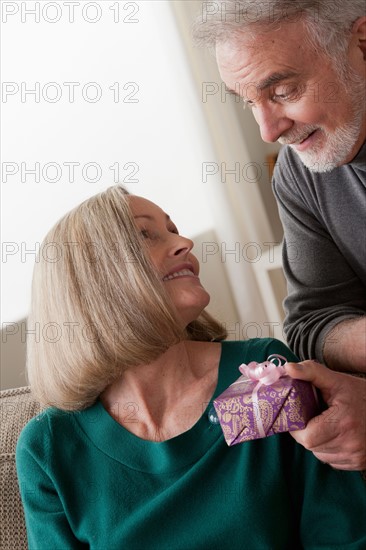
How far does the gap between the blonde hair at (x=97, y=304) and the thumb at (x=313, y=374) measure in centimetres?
25

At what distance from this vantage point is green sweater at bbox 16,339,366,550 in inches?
48.9

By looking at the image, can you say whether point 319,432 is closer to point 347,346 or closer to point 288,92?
point 347,346

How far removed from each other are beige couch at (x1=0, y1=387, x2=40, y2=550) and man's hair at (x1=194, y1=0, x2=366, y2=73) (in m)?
0.83

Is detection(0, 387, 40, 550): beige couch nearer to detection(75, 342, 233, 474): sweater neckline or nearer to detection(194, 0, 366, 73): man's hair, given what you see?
detection(75, 342, 233, 474): sweater neckline

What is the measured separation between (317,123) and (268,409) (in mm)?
650

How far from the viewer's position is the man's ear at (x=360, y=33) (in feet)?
5.04

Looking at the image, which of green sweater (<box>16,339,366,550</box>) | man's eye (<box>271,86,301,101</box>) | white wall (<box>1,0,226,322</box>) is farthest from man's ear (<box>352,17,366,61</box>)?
white wall (<box>1,0,226,322</box>)

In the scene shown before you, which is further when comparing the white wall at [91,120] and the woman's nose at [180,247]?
the white wall at [91,120]

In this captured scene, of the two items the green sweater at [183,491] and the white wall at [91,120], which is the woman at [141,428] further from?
the white wall at [91,120]

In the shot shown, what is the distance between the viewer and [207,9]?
156 centimetres

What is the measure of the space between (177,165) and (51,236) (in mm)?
1925

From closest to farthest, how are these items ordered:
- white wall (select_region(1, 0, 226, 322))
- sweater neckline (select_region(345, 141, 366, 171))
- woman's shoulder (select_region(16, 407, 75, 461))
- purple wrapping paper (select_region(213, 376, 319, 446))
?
purple wrapping paper (select_region(213, 376, 319, 446)) → woman's shoulder (select_region(16, 407, 75, 461)) → sweater neckline (select_region(345, 141, 366, 171)) → white wall (select_region(1, 0, 226, 322))

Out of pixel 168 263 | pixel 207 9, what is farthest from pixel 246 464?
pixel 207 9

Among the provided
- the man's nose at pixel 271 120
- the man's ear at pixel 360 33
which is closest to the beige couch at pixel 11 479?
the man's nose at pixel 271 120
